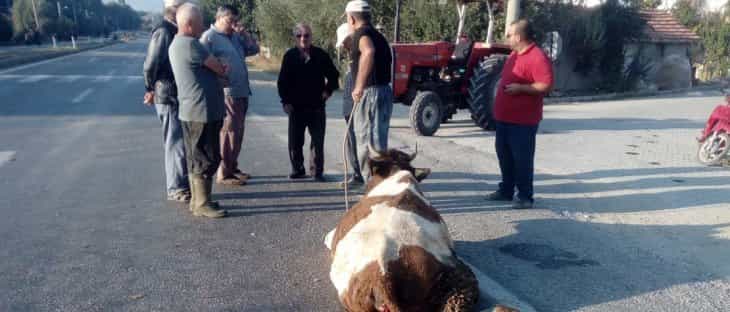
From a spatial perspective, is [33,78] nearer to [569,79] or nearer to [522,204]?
[569,79]

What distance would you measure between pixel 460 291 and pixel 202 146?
284 cm

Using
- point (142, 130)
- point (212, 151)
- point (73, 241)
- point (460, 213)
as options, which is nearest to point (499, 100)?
point (460, 213)

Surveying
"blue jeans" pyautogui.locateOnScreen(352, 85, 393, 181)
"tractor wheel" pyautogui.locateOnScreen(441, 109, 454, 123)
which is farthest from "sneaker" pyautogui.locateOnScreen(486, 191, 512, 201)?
"tractor wheel" pyautogui.locateOnScreen(441, 109, 454, 123)

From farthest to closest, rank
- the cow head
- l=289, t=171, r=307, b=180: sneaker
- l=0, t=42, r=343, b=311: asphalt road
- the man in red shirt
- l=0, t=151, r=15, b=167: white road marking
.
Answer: l=0, t=151, r=15, b=167: white road marking → l=289, t=171, r=307, b=180: sneaker → the man in red shirt → the cow head → l=0, t=42, r=343, b=311: asphalt road

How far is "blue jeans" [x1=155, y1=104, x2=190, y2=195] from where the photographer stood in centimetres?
556

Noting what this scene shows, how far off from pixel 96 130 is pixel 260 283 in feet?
23.6

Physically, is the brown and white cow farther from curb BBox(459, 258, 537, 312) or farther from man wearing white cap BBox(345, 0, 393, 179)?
man wearing white cap BBox(345, 0, 393, 179)

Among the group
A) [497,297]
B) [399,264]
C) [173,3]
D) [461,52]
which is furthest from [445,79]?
[399,264]

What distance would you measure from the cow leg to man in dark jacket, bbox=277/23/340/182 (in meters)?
3.42

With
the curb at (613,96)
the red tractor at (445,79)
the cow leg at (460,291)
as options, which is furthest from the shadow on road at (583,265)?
the curb at (613,96)

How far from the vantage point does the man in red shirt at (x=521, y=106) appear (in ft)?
17.0

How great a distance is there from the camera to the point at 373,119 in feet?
18.8

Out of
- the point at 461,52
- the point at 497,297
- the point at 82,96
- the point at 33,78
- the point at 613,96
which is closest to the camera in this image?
the point at 497,297

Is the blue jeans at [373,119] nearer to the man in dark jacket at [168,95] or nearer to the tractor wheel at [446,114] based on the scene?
the man in dark jacket at [168,95]
